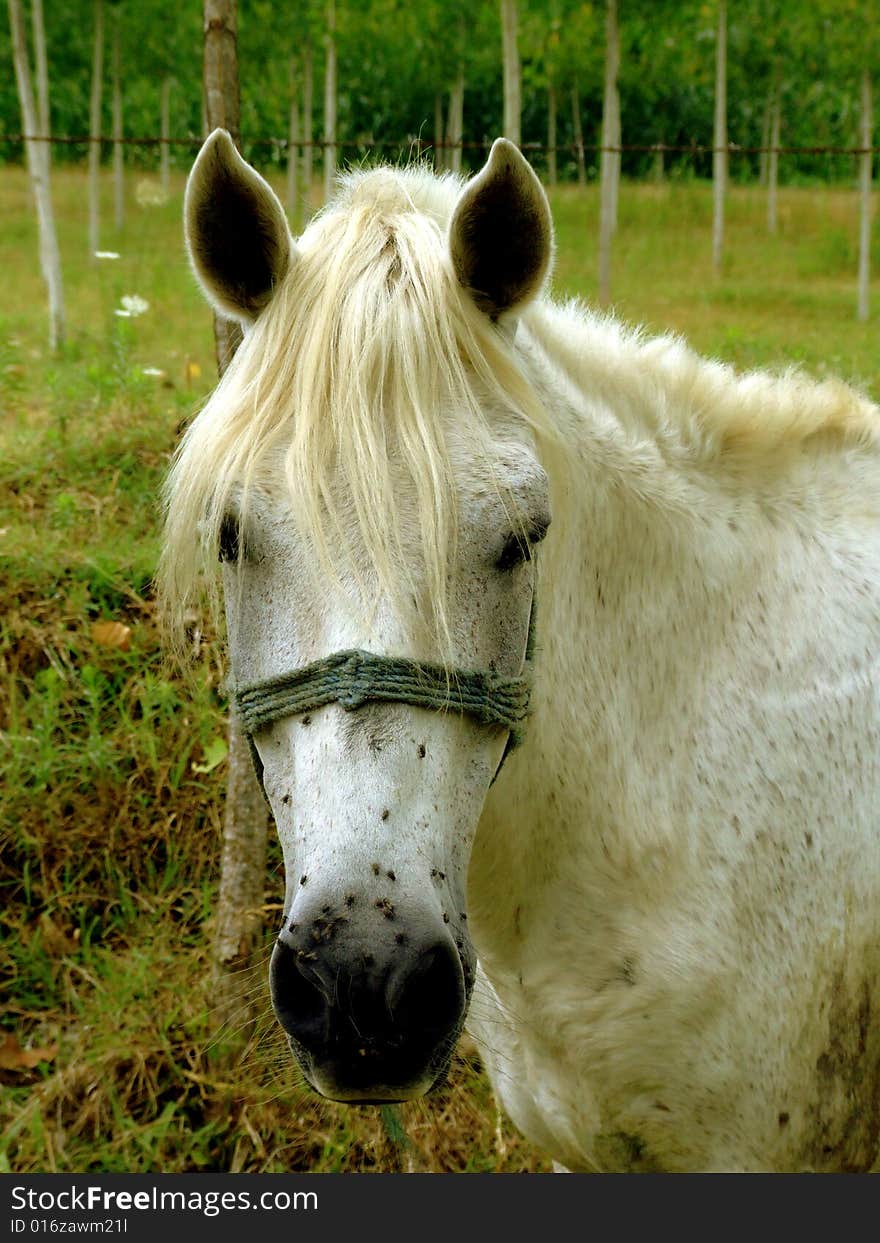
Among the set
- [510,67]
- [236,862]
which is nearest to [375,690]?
[236,862]

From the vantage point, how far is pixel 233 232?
5.93 ft

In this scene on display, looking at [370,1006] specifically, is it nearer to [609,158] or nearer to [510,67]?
[510,67]

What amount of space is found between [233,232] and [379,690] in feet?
2.84

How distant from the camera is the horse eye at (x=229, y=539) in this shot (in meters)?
1.68

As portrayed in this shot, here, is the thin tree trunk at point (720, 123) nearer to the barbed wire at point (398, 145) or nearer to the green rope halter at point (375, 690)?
the barbed wire at point (398, 145)

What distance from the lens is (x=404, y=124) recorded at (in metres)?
27.7

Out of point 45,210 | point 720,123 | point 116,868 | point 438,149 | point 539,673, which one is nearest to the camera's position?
point 539,673

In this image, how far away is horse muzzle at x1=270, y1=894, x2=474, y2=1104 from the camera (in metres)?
1.39

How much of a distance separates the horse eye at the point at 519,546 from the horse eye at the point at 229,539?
1.35ft

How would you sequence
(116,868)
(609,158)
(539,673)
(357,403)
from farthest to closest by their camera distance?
1. (609,158)
2. (116,868)
3. (539,673)
4. (357,403)

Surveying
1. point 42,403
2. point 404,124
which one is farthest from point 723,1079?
point 404,124

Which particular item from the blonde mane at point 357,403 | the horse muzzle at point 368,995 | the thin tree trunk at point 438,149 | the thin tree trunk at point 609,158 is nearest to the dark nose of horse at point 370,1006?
the horse muzzle at point 368,995

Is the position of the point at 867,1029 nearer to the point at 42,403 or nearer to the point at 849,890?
the point at 849,890

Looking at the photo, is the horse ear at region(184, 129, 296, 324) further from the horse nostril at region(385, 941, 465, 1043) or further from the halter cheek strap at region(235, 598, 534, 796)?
the horse nostril at region(385, 941, 465, 1043)
